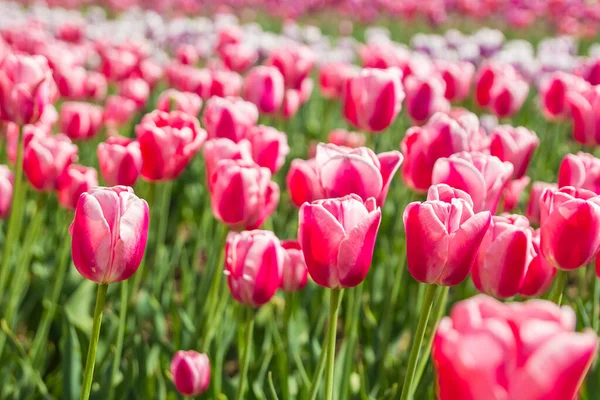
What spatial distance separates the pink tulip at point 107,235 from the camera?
112 cm

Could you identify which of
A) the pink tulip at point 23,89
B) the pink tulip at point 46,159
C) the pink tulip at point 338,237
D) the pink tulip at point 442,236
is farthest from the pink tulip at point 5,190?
the pink tulip at point 442,236

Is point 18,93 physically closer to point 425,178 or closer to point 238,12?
point 425,178

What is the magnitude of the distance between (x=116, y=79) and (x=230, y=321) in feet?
5.86

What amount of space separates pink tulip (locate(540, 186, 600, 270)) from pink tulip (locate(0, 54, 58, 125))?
4.09ft

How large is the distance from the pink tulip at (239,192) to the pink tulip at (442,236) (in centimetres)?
54

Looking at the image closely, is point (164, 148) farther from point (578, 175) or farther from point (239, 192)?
point (578, 175)

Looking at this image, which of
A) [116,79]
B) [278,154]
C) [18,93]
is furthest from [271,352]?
[116,79]

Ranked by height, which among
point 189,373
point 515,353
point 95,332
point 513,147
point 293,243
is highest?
point 515,353

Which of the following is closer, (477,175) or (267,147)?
(477,175)

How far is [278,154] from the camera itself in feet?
6.35

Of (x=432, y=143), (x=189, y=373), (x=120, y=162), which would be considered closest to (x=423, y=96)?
(x=432, y=143)

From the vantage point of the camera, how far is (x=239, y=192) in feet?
5.17

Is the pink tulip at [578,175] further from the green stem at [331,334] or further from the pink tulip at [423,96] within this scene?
the pink tulip at [423,96]

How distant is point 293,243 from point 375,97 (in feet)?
1.87
